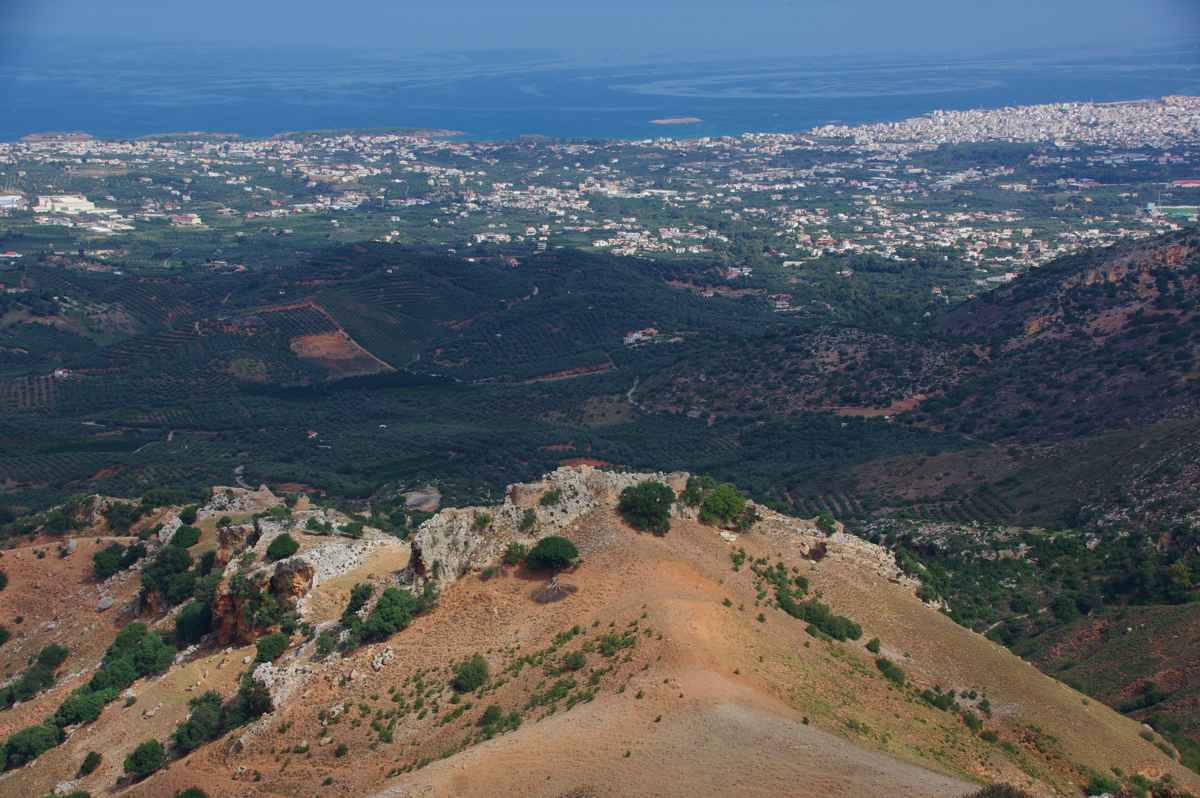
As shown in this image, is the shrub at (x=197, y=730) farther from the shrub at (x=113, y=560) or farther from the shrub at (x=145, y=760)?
the shrub at (x=113, y=560)

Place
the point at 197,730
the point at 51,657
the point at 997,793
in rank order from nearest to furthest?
the point at 997,793
the point at 197,730
the point at 51,657

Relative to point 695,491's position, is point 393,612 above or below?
below

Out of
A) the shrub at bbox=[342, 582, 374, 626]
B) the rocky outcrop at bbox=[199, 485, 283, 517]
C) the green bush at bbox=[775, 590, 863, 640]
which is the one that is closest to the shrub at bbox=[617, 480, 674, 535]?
the green bush at bbox=[775, 590, 863, 640]

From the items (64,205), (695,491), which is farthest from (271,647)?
(64,205)

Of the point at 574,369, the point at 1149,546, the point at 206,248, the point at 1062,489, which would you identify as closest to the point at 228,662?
the point at 1149,546

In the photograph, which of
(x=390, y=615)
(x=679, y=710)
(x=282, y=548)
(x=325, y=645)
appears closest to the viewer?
(x=679, y=710)

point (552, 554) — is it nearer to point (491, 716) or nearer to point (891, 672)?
point (491, 716)

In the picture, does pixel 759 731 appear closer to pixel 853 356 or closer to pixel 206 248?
pixel 853 356
